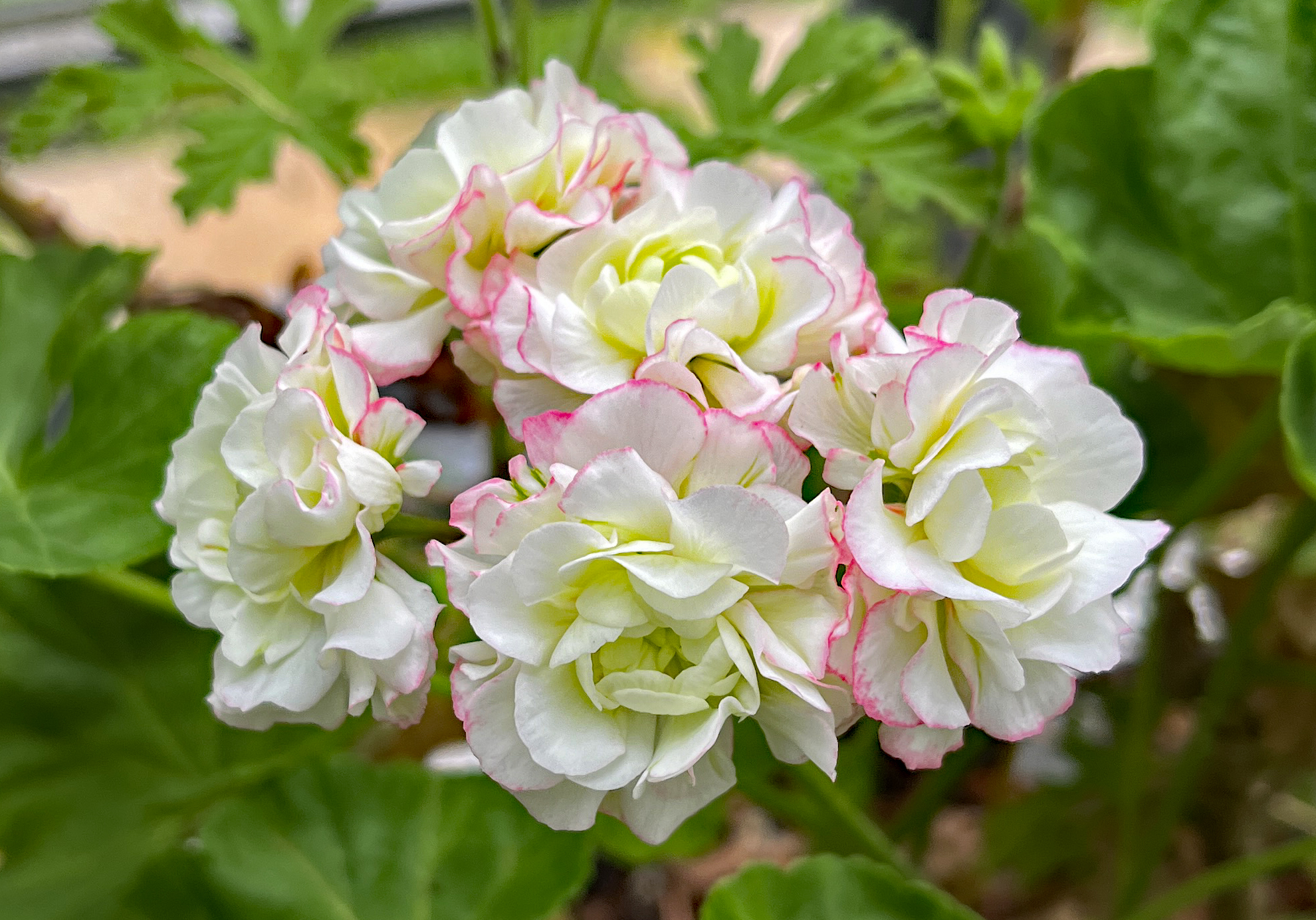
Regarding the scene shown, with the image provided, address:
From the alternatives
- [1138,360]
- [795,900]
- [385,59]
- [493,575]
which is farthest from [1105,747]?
[385,59]

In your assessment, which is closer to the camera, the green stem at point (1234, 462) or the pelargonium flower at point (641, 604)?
the pelargonium flower at point (641, 604)

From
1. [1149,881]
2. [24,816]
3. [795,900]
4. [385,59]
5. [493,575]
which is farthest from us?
[385,59]

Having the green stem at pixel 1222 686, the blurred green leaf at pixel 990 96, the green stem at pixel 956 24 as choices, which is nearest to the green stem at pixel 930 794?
the green stem at pixel 1222 686

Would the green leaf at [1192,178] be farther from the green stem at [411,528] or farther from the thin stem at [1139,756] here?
the green stem at [411,528]

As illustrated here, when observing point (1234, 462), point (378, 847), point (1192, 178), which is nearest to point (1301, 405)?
point (1234, 462)

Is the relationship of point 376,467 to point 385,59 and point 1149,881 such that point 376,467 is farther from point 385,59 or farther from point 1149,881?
point 385,59
